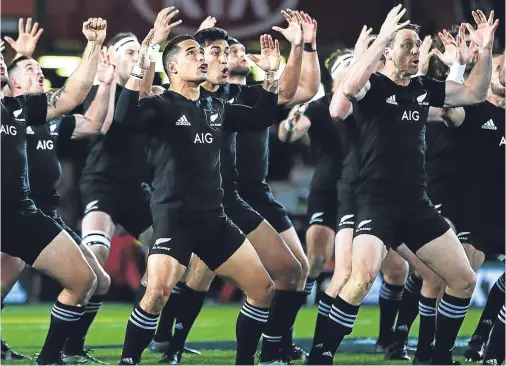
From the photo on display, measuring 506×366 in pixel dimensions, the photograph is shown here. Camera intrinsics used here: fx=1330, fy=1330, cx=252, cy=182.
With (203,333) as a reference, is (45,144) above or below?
above

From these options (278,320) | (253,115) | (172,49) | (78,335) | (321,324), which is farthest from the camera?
(78,335)

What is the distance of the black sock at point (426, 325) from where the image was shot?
10.8 metres

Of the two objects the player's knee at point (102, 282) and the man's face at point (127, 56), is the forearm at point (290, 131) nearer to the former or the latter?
the man's face at point (127, 56)

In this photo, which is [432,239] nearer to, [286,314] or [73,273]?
[286,314]

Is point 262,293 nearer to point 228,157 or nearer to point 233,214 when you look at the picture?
point 233,214

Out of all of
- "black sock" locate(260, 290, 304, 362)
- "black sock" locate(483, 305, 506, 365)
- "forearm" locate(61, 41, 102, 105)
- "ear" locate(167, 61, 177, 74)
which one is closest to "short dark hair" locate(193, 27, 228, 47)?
"ear" locate(167, 61, 177, 74)

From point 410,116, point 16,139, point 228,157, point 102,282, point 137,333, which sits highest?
point 410,116

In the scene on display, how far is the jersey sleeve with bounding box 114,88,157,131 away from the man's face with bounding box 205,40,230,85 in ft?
2.76

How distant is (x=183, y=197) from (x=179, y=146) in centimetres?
37

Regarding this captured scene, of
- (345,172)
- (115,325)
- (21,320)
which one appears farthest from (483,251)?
(21,320)

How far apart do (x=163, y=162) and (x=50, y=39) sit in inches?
347

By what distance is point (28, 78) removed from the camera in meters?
10.4

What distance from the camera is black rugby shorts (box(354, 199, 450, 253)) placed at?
32.9 feet

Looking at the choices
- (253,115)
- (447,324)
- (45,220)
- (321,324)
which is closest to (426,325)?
(447,324)
